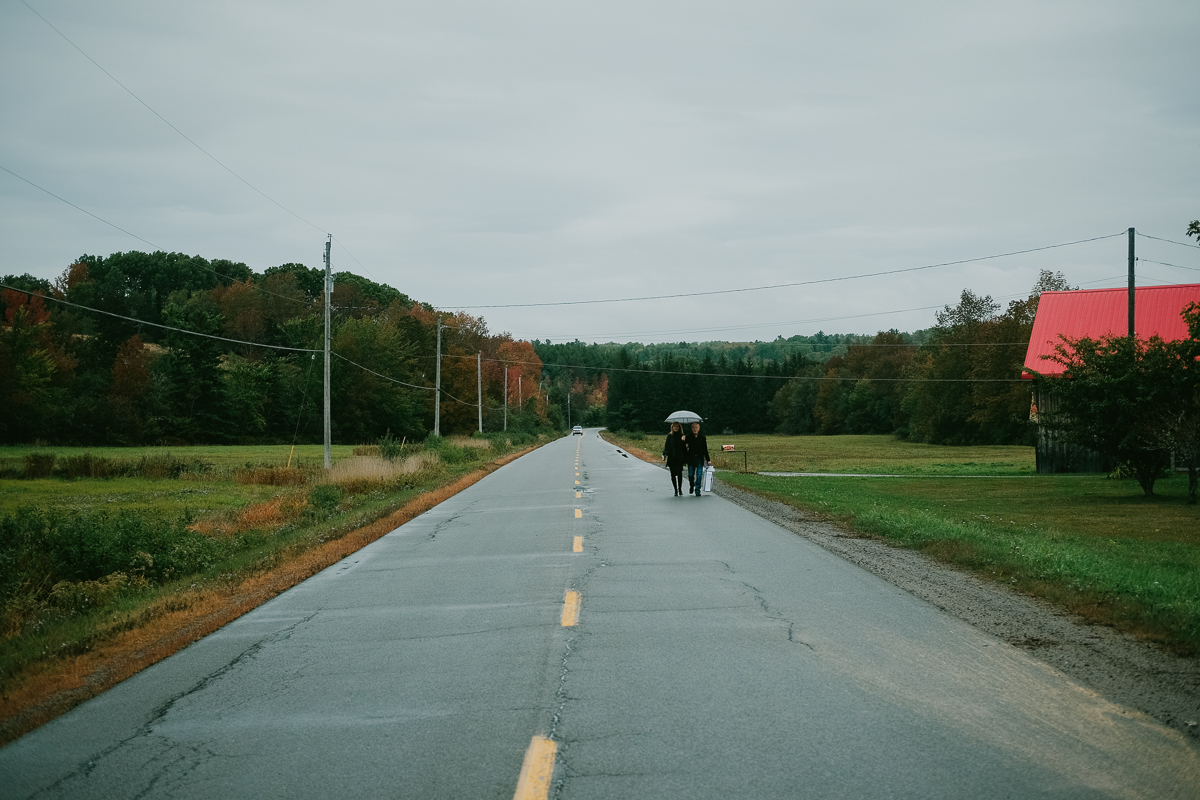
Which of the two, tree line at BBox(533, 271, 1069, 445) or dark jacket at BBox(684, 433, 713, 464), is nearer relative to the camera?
dark jacket at BBox(684, 433, 713, 464)

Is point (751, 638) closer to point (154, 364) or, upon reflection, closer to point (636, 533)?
point (636, 533)

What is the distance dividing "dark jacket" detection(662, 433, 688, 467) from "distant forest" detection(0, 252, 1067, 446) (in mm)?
35386

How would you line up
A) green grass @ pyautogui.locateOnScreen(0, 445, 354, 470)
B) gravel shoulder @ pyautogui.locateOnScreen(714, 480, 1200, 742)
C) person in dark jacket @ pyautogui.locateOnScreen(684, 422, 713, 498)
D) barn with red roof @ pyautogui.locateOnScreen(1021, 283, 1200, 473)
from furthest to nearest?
green grass @ pyautogui.locateOnScreen(0, 445, 354, 470) < barn with red roof @ pyautogui.locateOnScreen(1021, 283, 1200, 473) < person in dark jacket @ pyautogui.locateOnScreen(684, 422, 713, 498) < gravel shoulder @ pyautogui.locateOnScreen(714, 480, 1200, 742)

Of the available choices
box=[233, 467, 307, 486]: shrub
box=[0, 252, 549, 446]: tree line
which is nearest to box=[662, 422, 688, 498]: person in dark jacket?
box=[233, 467, 307, 486]: shrub

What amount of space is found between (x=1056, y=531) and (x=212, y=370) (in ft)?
247

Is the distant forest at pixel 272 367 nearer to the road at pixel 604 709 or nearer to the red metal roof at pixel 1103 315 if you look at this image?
the red metal roof at pixel 1103 315

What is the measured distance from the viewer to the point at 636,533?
1516cm

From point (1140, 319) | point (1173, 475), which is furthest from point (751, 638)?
point (1140, 319)

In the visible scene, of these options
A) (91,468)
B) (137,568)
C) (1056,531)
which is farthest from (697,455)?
(91,468)

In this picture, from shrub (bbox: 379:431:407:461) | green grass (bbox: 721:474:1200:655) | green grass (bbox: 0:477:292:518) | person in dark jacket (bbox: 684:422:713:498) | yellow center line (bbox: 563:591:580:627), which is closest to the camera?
yellow center line (bbox: 563:591:580:627)

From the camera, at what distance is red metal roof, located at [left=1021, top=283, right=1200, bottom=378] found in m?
40.7

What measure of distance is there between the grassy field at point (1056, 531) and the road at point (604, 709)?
1.74m

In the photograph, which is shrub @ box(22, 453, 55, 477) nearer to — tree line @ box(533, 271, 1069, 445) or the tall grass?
the tall grass

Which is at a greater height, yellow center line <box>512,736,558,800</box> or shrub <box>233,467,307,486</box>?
yellow center line <box>512,736,558,800</box>
